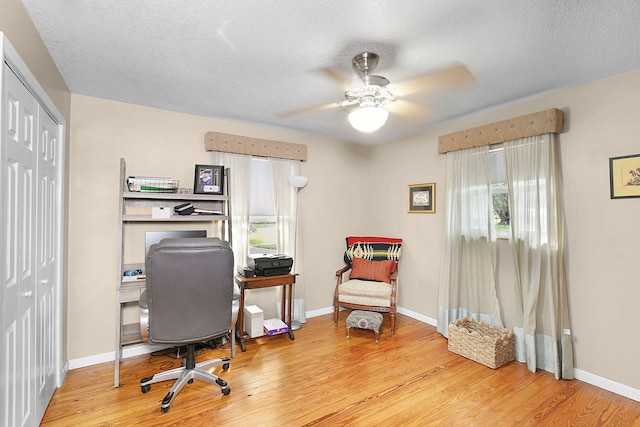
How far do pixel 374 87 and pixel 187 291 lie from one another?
191 cm

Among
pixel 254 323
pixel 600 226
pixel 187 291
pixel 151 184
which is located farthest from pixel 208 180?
pixel 600 226

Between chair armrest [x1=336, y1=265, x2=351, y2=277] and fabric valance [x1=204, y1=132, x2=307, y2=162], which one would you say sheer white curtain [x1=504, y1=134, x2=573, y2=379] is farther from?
fabric valance [x1=204, y1=132, x2=307, y2=162]

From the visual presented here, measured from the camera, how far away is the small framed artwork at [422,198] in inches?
153

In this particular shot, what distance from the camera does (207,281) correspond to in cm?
217

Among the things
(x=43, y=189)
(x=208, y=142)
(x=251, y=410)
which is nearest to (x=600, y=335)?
(x=251, y=410)

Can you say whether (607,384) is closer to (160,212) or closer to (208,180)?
(208,180)

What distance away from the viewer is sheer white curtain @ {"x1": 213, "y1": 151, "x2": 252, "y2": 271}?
354cm

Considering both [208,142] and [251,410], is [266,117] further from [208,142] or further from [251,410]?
[251,410]

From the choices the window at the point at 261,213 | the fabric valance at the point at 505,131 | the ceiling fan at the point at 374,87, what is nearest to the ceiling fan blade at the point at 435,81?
the ceiling fan at the point at 374,87

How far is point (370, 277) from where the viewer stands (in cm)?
398

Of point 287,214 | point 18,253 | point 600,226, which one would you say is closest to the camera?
point 18,253

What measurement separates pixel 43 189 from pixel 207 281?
122 centimetres

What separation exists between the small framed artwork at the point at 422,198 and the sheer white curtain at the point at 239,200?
214 centimetres

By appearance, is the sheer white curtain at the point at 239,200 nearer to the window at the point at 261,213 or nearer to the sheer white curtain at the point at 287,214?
the window at the point at 261,213
